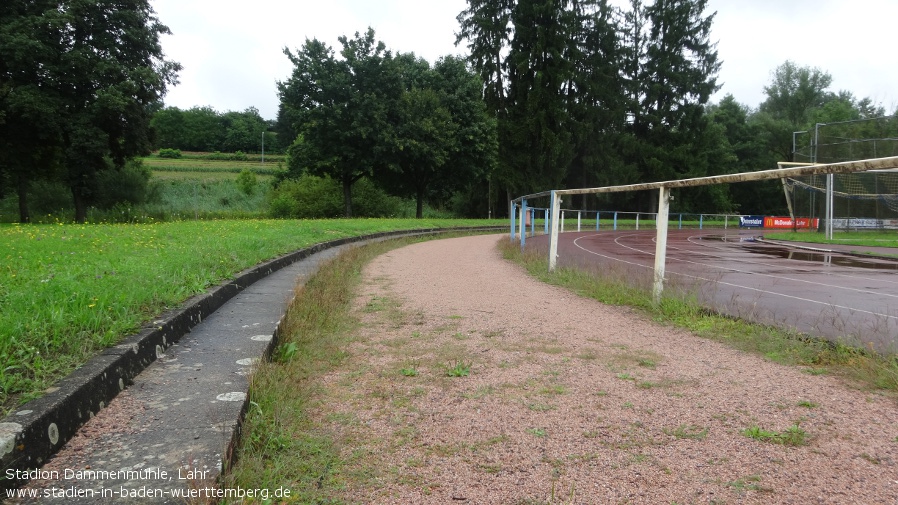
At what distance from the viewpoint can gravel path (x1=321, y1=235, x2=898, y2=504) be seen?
2.68m

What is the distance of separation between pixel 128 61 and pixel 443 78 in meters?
19.5

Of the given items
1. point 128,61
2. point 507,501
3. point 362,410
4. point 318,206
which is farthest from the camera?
point 318,206

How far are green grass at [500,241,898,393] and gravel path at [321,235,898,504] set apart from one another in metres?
0.22

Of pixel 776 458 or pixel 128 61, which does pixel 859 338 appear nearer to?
pixel 776 458

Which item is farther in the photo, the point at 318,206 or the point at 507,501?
the point at 318,206

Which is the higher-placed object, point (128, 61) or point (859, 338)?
point (128, 61)

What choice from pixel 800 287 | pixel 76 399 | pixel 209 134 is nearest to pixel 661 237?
pixel 800 287

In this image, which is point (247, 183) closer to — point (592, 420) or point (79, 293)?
point (79, 293)

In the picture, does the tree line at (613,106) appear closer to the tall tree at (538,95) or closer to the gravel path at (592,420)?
the tall tree at (538,95)

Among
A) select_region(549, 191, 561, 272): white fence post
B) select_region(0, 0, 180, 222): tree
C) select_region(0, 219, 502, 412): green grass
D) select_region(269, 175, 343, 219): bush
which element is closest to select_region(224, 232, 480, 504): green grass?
select_region(0, 219, 502, 412): green grass

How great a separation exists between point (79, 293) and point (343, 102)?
1216 inches

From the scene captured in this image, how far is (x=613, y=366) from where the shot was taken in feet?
15.2

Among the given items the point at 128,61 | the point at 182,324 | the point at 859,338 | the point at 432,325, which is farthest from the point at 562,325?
the point at 128,61

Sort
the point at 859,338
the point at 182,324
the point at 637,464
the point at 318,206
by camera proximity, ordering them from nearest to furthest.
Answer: the point at 637,464 < the point at 182,324 < the point at 859,338 < the point at 318,206
